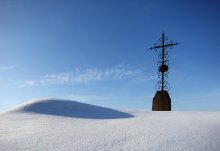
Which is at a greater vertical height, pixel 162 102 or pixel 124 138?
pixel 162 102

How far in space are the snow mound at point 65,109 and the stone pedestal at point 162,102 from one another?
498 centimetres

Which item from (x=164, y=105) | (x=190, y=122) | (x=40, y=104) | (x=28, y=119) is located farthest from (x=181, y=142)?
(x=164, y=105)

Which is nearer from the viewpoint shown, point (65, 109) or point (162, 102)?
point (65, 109)

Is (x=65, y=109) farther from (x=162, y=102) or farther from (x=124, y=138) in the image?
(x=162, y=102)

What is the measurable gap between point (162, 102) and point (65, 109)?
572cm

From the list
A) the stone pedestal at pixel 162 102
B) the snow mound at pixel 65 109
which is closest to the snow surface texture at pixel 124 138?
the snow mound at pixel 65 109

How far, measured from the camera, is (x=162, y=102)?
29.5ft

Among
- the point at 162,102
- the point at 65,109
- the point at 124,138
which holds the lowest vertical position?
the point at 124,138

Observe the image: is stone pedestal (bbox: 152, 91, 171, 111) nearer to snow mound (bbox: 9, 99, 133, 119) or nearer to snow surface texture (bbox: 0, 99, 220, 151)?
snow mound (bbox: 9, 99, 133, 119)

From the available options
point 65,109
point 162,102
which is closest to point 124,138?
point 65,109

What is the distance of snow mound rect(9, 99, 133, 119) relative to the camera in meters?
3.97

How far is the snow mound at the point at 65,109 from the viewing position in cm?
397

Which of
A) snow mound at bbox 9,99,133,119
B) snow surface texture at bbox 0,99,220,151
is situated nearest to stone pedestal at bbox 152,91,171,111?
snow mound at bbox 9,99,133,119

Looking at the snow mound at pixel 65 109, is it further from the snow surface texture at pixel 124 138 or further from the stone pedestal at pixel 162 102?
the stone pedestal at pixel 162 102
